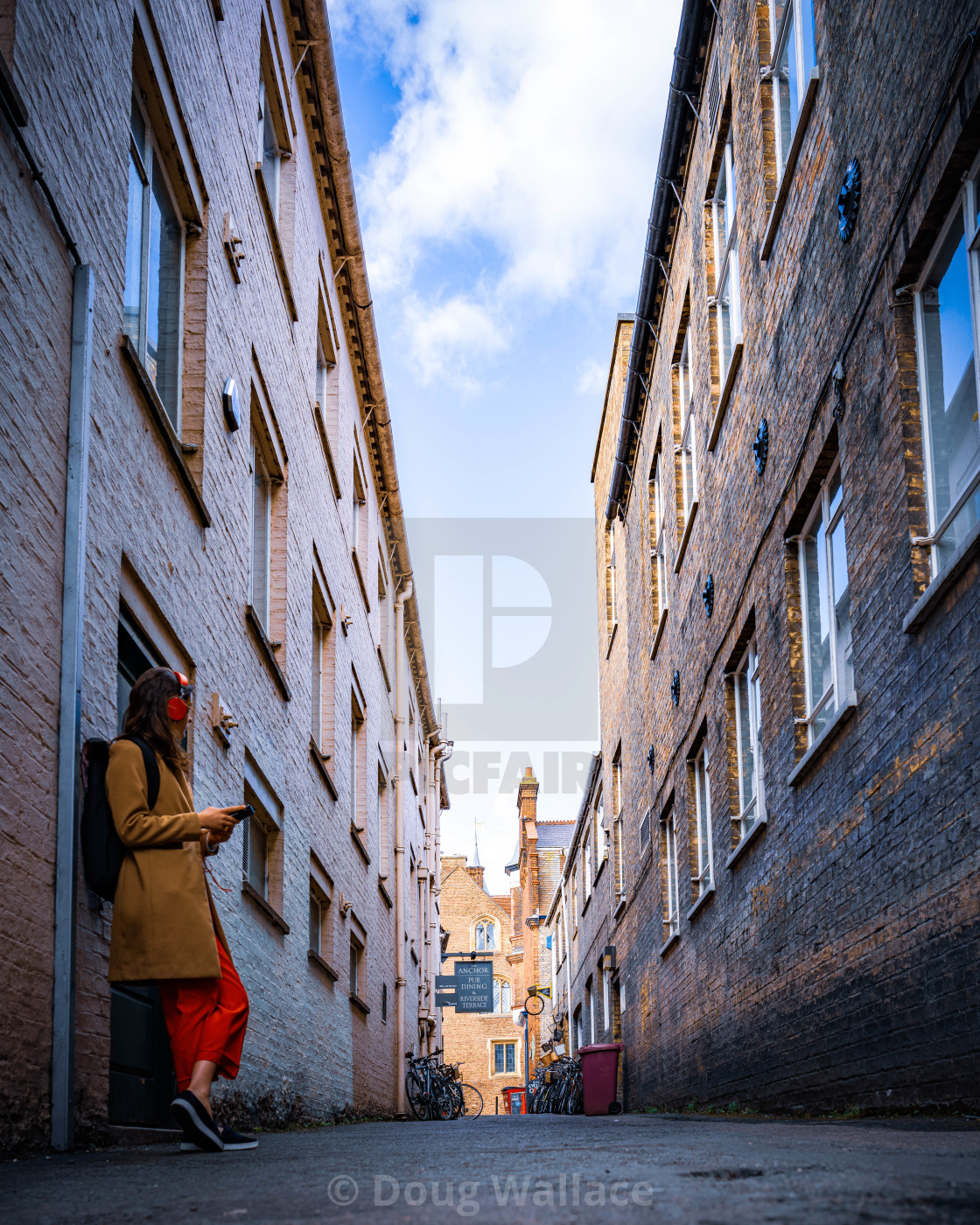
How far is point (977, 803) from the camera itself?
4.98 metres

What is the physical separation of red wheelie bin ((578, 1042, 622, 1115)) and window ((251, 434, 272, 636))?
9938mm

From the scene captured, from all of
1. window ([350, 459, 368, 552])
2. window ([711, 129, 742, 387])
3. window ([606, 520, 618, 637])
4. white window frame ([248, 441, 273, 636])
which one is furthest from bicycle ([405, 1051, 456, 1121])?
window ([711, 129, 742, 387])

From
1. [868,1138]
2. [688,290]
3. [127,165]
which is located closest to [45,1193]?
[868,1138]

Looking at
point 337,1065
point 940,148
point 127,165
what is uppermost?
point 127,165

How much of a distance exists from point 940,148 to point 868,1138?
13.2 feet

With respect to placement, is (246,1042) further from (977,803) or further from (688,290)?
(688,290)

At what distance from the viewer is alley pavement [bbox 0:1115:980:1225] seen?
2.46m

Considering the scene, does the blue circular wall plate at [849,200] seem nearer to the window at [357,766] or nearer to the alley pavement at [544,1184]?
the alley pavement at [544,1184]

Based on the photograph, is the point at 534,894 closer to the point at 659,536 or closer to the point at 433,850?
the point at 433,850

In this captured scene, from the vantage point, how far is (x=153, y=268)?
7.96 metres

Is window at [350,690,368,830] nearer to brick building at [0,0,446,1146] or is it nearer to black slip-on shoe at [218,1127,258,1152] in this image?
brick building at [0,0,446,1146]

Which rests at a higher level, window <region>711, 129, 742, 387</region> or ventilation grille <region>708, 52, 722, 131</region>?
ventilation grille <region>708, 52, 722, 131</region>

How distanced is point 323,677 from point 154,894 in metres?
10.2

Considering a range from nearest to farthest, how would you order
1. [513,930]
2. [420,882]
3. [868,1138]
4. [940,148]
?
[868,1138] < [940,148] < [420,882] < [513,930]
